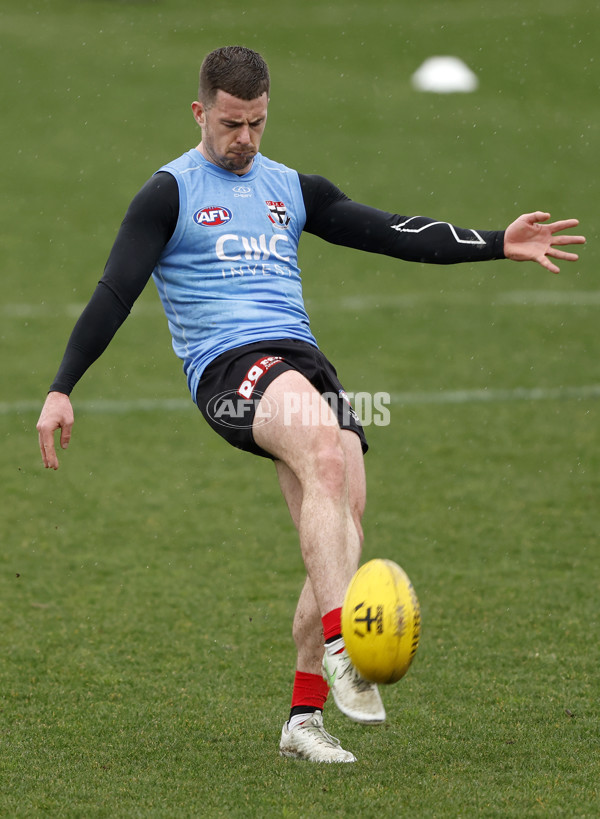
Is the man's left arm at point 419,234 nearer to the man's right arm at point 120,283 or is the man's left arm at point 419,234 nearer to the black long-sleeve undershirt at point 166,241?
the black long-sleeve undershirt at point 166,241

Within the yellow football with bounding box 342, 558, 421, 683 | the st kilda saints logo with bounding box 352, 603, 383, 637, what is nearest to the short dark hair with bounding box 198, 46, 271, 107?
the yellow football with bounding box 342, 558, 421, 683

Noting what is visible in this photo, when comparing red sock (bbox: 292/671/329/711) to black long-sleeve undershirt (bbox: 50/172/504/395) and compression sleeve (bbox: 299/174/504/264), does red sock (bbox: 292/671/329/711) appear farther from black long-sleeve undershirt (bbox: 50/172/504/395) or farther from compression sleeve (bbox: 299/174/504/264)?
compression sleeve (bbox: 299/174/504/264)

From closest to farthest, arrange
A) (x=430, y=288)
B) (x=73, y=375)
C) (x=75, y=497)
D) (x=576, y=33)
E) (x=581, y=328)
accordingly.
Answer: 1. (x=73, y=375)
2. (x=75, y=497)
3. (x=581, y=328)
4. (x=430, y=288)
5. (x=576, y=33)

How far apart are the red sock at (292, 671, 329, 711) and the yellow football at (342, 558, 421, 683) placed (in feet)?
2.54

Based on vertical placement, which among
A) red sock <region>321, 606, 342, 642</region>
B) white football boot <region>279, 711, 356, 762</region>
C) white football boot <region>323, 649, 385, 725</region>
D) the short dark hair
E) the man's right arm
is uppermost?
the short dark hair

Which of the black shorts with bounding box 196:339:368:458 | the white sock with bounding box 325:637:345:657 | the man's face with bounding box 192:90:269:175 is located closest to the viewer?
the white sock with bounding box 325:637:345:657

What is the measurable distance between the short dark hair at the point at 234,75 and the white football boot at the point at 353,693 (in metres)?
2.06

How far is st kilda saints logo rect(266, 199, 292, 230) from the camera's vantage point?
4770 mm

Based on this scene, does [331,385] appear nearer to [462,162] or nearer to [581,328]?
[581,328]

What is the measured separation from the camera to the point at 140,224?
4500 millimetres

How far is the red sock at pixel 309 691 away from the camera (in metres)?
4.62

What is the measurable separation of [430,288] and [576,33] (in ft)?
48.6

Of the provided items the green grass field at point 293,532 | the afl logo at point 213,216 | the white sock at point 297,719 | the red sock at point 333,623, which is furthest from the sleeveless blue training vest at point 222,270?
the green grass field at point 293,532

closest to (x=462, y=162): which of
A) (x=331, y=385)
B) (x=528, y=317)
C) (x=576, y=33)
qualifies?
(x=576, y=33)
